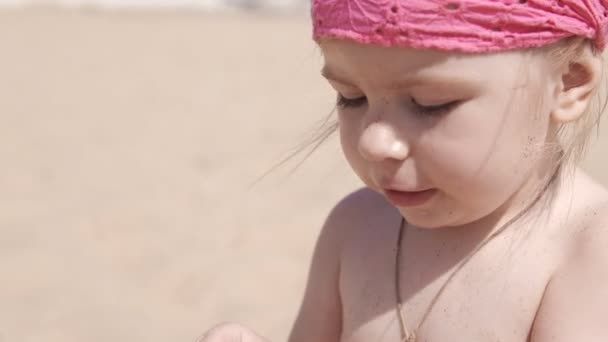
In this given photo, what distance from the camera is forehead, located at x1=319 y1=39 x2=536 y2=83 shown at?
1978mm

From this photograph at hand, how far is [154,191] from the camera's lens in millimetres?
6961

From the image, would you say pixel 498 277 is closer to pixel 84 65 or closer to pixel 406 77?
pixel 406 77

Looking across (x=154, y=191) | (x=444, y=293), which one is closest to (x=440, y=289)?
(x=444, y=293)

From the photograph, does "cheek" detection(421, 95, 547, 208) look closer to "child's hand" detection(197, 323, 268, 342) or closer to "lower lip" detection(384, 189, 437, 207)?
"lower lip" detection(384, 189, 437, 207)

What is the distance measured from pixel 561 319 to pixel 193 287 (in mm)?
3321

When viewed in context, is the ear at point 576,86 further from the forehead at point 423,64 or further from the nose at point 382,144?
the nose at point 382,144

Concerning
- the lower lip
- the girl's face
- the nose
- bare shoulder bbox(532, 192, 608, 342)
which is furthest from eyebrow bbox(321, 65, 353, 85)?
bare shoulder bbox(532, 192, 608, 342)

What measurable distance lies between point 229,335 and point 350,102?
1.84 ft

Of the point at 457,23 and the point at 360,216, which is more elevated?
the point at 457,23

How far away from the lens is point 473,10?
6.55 feet

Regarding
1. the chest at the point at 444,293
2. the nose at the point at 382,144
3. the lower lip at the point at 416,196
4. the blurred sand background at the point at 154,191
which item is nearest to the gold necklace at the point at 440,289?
the chest at the point at 444,293

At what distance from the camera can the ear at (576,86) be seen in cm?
211

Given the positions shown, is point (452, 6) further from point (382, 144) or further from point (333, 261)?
point (333, 261)

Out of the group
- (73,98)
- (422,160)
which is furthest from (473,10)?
(73,98)
